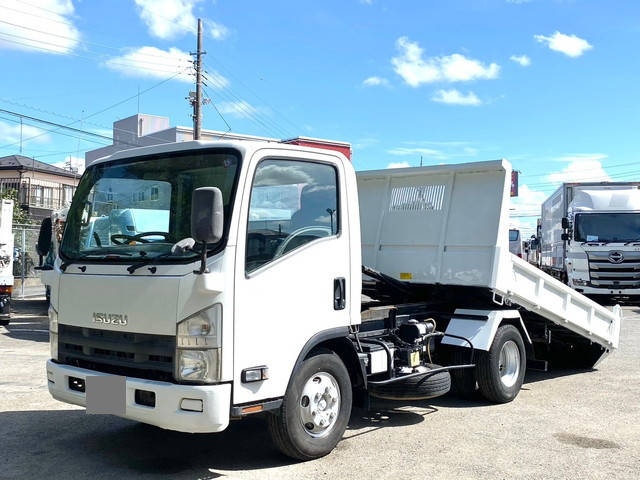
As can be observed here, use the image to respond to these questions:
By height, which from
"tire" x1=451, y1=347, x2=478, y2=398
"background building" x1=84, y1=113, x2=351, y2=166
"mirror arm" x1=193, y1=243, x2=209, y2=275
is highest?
"background building" x1=84, y1=113, x2=351, y2=166

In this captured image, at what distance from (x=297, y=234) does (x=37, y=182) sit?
150 feet

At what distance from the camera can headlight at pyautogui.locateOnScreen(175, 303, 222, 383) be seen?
423 cm

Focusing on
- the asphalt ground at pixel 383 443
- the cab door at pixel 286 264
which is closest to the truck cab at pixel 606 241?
the asphalt ground at pixel 383 443

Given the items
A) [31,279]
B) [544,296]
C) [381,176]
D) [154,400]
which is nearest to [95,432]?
[154,400]

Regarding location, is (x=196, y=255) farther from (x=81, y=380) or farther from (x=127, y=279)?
(x=81, y=380)

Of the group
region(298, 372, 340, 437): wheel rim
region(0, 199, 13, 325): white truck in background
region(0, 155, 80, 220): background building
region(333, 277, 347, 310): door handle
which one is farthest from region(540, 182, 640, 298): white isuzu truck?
region(0, 155, 80, 220): background building

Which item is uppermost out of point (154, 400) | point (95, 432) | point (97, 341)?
point (97, 341)

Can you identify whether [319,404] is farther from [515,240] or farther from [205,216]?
[515,240]

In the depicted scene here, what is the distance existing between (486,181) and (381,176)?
1.45 metres

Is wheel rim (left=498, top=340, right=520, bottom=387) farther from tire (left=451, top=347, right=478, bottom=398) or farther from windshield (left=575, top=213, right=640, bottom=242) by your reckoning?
windshield (left=575, top=213, right=640, bottom=242)

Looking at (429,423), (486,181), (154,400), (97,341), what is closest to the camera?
(154,400)

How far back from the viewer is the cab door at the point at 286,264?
14.5 feet

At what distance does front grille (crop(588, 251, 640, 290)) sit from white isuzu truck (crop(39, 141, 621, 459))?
11881 millimetres

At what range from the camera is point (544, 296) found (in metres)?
7.52
